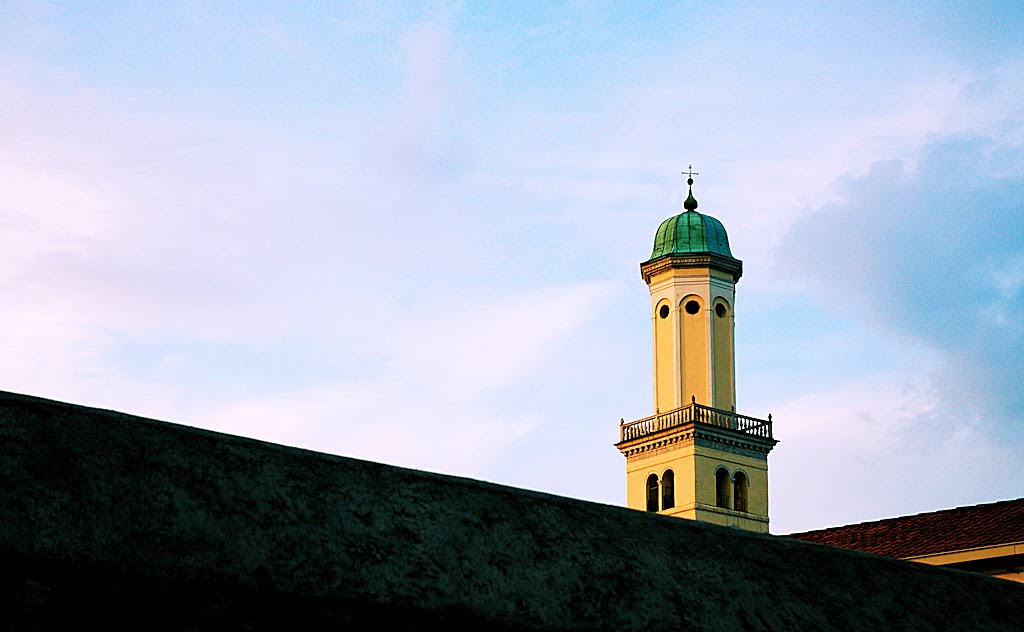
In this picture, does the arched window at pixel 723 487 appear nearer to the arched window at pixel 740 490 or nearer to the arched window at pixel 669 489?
the arched window at pixel 740 490

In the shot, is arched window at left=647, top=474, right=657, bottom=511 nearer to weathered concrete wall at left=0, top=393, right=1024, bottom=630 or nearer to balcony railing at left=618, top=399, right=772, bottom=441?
balcony railing at left=618, top=399, right=772, bottom=441

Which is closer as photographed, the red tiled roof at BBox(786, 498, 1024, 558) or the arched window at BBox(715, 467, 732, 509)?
the red tiled roof at BBox(786, 498, 1024, 558)

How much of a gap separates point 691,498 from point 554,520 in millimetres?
50190

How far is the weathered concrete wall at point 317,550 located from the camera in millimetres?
1978

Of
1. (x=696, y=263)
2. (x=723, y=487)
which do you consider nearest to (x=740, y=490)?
(x=723, y=487)

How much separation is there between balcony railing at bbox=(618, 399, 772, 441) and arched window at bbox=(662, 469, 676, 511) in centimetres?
182

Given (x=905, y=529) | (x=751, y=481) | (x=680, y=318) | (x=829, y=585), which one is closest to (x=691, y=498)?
(x=751, y=481)

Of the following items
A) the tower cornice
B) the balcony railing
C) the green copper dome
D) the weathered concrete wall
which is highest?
the green copper dome

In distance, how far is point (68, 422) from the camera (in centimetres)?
212

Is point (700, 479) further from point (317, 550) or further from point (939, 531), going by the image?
point (317, 550)

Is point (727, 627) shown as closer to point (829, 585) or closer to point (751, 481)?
point (829, 585)

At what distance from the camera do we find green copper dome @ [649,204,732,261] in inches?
2203

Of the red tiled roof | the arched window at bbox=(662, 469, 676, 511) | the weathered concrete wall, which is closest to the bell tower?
the arched window at bbox=(662, 469, 676, 511)

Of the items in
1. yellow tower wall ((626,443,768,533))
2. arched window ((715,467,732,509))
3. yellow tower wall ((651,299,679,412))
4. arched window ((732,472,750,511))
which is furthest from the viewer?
yellow tower wall ((651,299,679,412))
